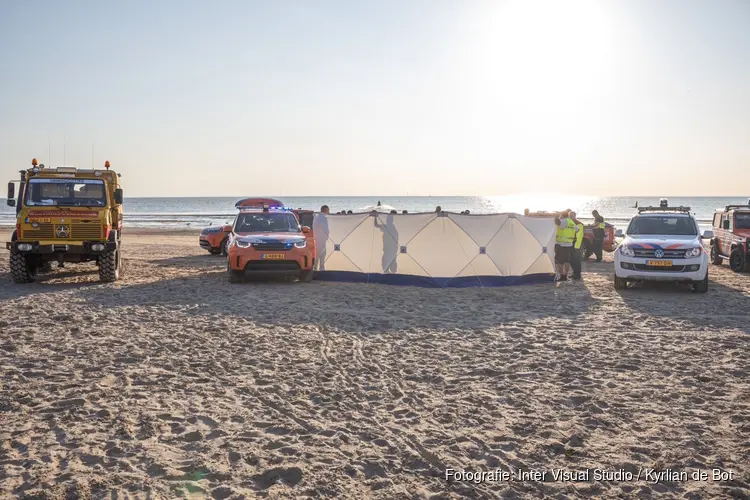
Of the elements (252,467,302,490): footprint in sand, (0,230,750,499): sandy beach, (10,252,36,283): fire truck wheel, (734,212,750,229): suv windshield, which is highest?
(734,212,750,229): suv windshield

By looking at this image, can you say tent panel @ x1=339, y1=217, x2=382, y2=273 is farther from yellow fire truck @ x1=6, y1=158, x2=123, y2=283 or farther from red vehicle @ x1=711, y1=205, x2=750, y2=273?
red vehicle @ x1=711, y1=205, x2=750, y2=273

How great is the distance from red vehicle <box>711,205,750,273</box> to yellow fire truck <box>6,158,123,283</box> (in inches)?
639

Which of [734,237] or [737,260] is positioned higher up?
[734,237]

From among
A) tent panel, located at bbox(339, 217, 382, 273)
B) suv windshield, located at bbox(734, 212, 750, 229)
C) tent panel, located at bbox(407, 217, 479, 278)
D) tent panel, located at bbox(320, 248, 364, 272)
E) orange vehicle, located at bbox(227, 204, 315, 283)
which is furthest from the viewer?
suv windshield, located at bbox(734, 212, 750, 229)

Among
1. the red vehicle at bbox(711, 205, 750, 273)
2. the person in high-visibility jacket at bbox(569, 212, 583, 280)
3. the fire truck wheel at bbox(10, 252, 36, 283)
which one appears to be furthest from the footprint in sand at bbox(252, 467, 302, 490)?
the red vehicle at bbox(711, 205, 750, 273)

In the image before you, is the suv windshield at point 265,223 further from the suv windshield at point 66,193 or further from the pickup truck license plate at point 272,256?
the suv windshield at point 66,193

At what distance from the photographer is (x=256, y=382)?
612 cm

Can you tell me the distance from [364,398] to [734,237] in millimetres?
15172

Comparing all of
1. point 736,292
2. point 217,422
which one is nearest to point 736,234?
point 736,292

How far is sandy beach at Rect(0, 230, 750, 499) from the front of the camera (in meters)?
4.02

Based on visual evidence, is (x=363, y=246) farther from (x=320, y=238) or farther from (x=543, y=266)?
(x=543, y=266)

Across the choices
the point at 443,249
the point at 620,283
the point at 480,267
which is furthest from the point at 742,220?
the point at 443,249

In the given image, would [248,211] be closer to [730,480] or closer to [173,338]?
[173,338]

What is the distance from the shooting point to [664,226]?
13430mm
